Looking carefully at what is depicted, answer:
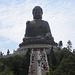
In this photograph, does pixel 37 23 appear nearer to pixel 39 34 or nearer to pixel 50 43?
pixel 39 34

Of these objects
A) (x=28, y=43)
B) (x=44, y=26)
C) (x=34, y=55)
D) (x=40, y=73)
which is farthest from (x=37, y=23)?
(x=40, y=73)

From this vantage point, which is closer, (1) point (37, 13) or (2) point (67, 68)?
(2) point (67, 68)

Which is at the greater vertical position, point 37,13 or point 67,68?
point 37,13

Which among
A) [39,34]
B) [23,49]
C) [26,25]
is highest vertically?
[26,25]

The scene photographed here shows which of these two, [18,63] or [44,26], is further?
[44,26]

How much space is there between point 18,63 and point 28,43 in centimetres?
1266

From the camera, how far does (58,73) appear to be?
9.01 meters

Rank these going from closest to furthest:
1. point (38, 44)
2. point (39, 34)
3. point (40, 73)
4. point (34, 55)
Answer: point (40, 73) < point (34, 55) < point (38, 44) < point (39, 34)

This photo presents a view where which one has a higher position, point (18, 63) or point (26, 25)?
point (26, 25)

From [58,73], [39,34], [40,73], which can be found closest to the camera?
[58,73]

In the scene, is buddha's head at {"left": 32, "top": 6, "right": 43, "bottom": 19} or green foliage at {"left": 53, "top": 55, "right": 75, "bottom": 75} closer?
green foliage at {"left": 53, "top": 55, "right": 75, "bottom": 75}

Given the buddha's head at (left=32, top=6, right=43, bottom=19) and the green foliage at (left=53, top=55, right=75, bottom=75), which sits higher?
the buddha's head at (left=32, top=6, right=43, bottom=19)

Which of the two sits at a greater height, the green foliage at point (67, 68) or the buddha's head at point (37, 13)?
the buddha's head at point (37, 13)

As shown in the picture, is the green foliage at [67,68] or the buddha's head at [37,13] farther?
the buddha's head at [37,13]
